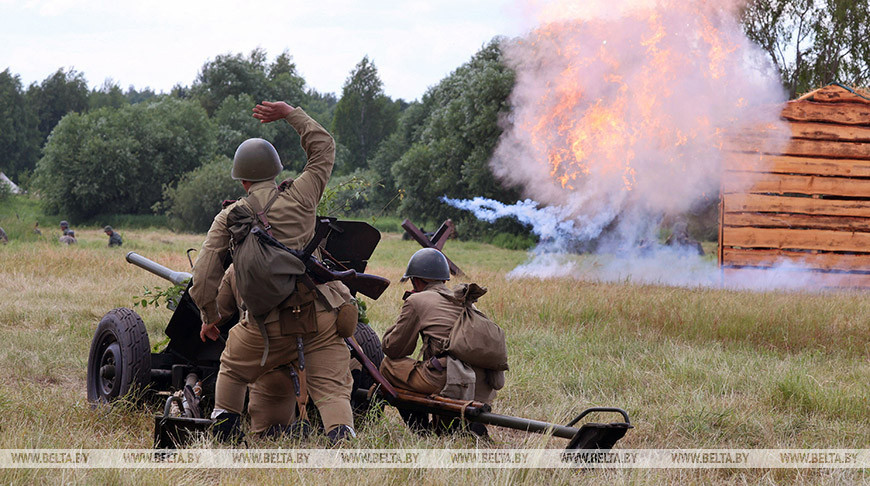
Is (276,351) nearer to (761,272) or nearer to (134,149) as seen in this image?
(761,272)

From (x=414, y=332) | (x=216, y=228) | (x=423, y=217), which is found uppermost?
(x=216, y=228)

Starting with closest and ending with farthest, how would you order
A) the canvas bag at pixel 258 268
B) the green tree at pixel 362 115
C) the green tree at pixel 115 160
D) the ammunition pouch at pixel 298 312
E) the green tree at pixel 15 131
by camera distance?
the canvas bag at pixel 258 268, the ammunition pouch at pixel 298 312, the green tree at pixel 115 160, the green tree at pixel 362 115, the green tree at pixel 15 131

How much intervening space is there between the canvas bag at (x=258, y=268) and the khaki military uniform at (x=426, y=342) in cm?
103

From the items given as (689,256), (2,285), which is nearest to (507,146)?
(689,256)

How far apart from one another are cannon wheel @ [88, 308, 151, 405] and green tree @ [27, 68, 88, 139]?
A: 286 ft

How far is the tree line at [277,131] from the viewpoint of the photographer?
2880 cm

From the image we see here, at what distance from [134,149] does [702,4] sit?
43.8 m

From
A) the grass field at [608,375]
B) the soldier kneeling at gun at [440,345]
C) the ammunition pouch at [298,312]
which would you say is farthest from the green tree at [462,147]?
the ammunition pouch at [298,312]

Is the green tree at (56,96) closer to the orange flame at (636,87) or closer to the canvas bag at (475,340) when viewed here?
the orange flame at (636,87)

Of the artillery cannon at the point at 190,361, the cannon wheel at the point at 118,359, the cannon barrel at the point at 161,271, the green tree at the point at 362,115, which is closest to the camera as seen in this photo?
the artillery cannon at the point at 190,361

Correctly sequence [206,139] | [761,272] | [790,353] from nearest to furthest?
[790,353] < [761,272] < [206,139]

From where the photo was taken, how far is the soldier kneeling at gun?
515 centimetres

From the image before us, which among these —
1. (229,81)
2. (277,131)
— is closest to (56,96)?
(229,81)

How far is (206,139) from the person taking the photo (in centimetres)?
5506
